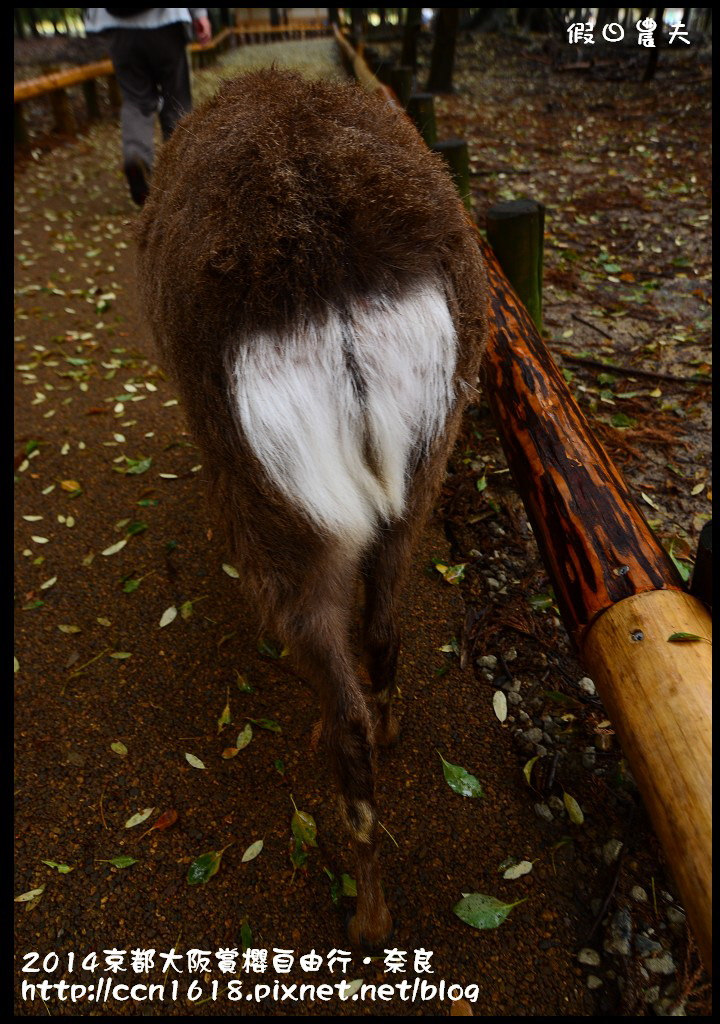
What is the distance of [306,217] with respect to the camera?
3.99 ft

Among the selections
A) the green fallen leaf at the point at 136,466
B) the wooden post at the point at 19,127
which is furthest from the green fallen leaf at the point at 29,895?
the wooden post at the point at 19,127

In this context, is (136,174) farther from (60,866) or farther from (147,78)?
(60,866)

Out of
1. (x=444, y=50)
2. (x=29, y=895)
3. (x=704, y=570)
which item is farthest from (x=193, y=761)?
(x=444, y=50)

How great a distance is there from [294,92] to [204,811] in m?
1.94

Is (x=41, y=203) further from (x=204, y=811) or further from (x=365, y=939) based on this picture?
(x=365, y=939)

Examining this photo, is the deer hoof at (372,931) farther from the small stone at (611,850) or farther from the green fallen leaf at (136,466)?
the green fallen leaf at (136,466)

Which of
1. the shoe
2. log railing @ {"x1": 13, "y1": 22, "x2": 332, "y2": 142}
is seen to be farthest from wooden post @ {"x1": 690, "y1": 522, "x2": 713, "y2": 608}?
log railing @ {"x1": 13, "y1": 22, "x2": 332, "y2": 142}

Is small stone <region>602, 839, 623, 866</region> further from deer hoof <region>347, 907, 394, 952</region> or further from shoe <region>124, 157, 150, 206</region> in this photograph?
shoe <region>124, 157, 150, 206</region>

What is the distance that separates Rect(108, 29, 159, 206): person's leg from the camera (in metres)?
5.11

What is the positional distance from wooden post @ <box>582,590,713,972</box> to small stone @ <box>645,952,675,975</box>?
611 millimetres

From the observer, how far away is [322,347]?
1198mm

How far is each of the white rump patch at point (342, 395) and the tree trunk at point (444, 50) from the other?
10.6 metres

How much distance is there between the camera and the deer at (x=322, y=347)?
1203 millimetres

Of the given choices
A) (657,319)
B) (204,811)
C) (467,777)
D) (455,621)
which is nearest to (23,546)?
(204,811)
